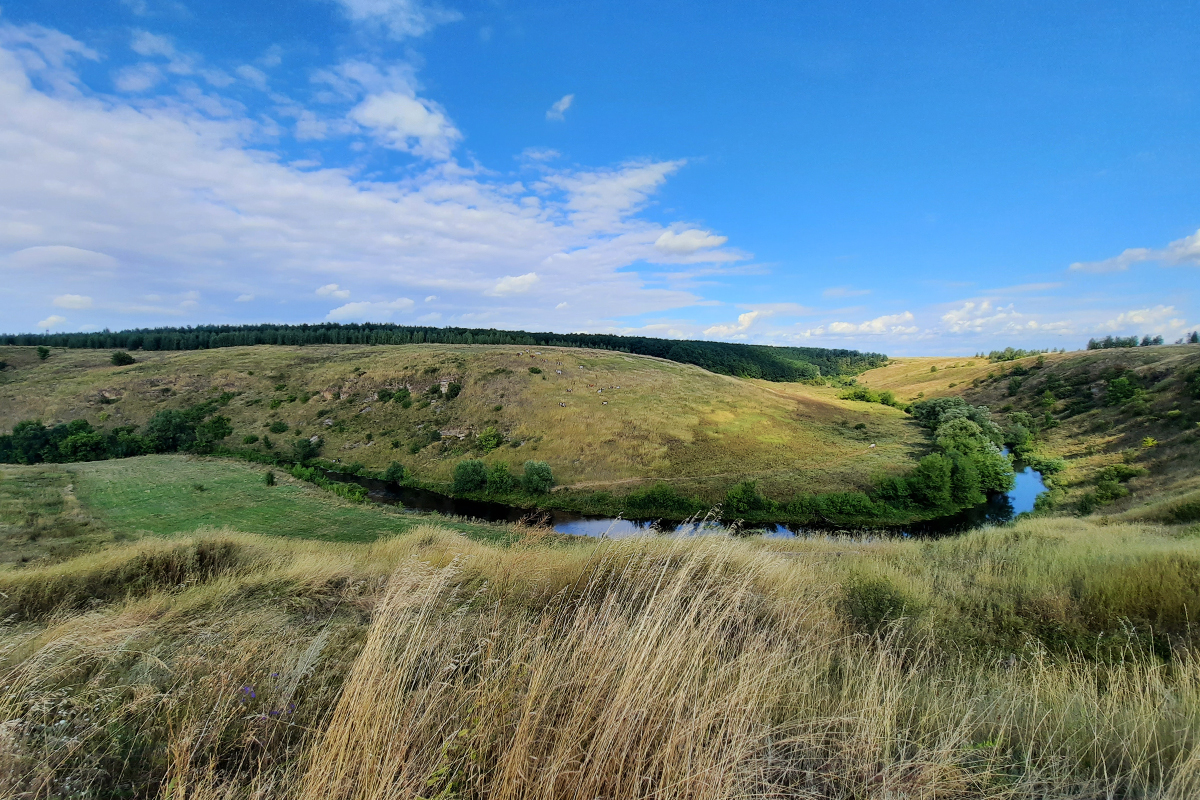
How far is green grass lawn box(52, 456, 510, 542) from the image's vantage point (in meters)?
21.0

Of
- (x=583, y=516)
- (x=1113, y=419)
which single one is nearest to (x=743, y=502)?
(x=583, y=516)

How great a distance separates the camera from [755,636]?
173 inches

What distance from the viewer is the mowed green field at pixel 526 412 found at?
46.9m

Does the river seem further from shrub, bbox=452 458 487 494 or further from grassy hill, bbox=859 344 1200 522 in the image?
grassy hill, bbox=859 344 1200 522

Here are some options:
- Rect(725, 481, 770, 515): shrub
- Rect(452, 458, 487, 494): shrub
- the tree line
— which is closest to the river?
Rect(452, 458, 487, 494): shrub

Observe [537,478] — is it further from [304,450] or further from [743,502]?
[304,450]

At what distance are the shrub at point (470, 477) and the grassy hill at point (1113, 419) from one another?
4139 centimetres

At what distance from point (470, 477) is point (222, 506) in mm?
20262

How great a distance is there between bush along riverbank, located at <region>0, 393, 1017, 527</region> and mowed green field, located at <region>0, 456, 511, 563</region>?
21.8 ft

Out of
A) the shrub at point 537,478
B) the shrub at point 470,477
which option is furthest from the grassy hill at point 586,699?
the shrub at point 470,477

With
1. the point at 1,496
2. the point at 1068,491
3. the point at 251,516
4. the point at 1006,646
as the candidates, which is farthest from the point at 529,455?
the point at 1068,491

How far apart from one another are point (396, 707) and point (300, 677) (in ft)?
4.30

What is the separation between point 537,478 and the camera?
139 ft

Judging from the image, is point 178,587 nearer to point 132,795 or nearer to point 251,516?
point 132,795
